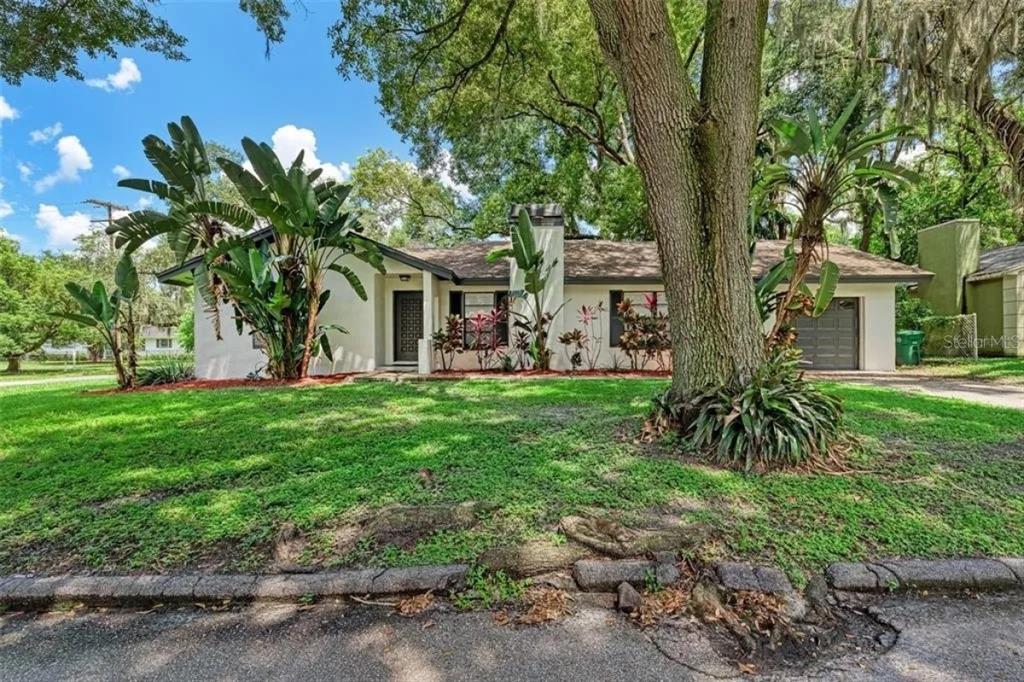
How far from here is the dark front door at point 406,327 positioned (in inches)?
546

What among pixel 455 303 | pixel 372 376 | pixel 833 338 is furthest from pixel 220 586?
pixel 833 338

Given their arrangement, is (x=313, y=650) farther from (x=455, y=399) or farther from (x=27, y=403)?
(x=27, y=403)

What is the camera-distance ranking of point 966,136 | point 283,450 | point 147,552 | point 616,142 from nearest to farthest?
point 147,552, point 283,450, point 966,136, point 616,142

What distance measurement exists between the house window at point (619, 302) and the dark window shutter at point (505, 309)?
8.92 feet

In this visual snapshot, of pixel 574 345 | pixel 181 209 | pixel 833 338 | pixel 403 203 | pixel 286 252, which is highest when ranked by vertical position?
pixel 403 203

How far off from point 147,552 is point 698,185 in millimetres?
4963

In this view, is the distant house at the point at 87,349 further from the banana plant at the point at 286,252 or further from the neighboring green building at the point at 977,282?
the neighboring green building at the point at 977,282

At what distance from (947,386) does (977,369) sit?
4.17m

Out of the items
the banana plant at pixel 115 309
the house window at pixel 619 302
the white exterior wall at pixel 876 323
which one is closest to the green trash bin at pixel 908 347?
the white exterior wall at pixel 876 323

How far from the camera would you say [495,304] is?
1362cm

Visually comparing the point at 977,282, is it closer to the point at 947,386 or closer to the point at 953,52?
the point at 953,52

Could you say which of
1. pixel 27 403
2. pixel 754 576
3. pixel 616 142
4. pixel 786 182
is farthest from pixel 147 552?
pixel 616 142

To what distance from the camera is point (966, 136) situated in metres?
16.8

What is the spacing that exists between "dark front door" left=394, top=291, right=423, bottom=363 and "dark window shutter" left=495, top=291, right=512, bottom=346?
89.1 inches
